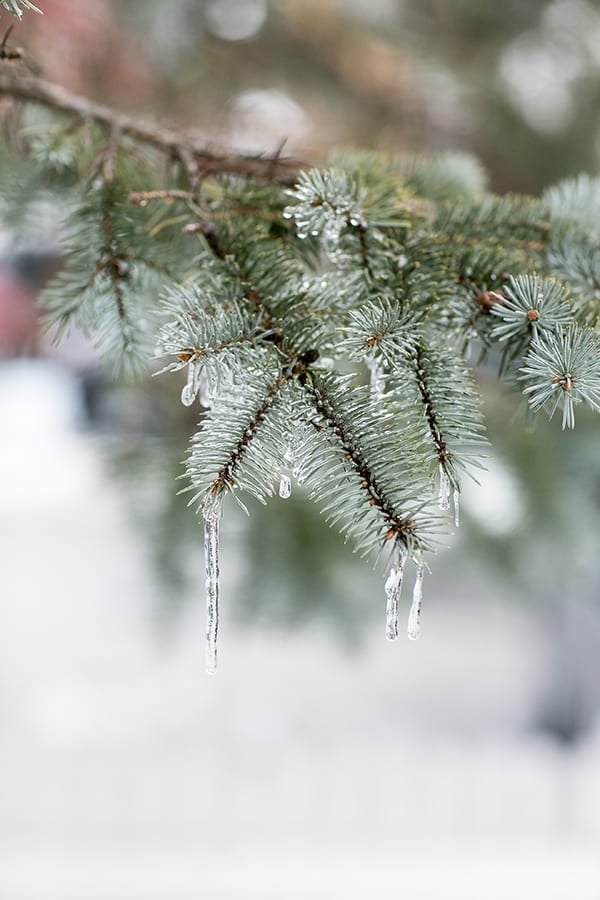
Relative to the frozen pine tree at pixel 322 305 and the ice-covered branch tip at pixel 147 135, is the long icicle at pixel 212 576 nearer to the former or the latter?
the frozen pine tree at pixel 322 305

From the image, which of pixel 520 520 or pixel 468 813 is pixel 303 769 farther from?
pixel 520 520

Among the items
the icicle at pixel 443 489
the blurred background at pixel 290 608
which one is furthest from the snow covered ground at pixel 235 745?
the icicle at pixel 443 489

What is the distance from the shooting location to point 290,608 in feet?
2.77

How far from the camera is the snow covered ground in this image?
1.22 m

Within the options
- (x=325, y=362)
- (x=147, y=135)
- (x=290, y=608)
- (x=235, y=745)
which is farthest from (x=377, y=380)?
(x=235, y=745)

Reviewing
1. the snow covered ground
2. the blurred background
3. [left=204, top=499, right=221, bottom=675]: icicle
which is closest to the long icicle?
[left=204, top=499, right=221, bottom=675]: icicle

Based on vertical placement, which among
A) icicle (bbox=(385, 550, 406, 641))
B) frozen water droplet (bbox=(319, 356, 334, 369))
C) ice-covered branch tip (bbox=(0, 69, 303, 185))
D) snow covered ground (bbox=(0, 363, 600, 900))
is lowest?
snow covered ground (bbox=(0, 363, 600, 900))

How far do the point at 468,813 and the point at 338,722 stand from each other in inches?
13.6

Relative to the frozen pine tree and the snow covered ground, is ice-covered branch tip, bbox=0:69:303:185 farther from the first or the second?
the snow covered ground

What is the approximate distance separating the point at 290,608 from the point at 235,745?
33.6 inches

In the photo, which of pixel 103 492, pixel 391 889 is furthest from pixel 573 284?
pixel 391 889

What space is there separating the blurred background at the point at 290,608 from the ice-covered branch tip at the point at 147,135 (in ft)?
0.16

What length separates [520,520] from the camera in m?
0.79

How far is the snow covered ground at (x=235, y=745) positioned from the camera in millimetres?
1222
